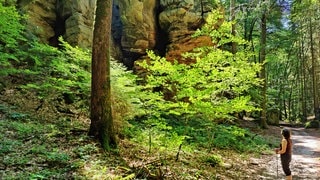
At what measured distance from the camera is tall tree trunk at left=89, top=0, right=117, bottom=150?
802cm

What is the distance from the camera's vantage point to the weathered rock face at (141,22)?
17359mm

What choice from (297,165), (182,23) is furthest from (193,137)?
(182,23)

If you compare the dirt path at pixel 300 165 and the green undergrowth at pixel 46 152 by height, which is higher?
the green undergrowth at pixel 46 152

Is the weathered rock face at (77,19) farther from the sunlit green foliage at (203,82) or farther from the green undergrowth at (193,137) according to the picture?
the sunlit green foliage at (203,82)

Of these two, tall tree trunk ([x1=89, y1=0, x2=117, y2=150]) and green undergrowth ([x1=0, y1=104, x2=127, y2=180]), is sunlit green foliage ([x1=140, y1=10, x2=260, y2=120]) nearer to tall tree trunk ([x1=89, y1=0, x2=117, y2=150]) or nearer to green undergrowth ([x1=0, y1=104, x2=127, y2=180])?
tall tree trunk ([x1=89, y1=0, x2=117, y2=150])

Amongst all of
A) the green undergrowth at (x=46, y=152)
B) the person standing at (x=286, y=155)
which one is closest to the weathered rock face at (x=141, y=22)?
the green undergrowth at (x=46, y=152)

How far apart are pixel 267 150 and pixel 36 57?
453 inches

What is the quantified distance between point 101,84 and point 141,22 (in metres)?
12.2

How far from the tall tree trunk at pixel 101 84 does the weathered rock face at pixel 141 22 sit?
9196mm

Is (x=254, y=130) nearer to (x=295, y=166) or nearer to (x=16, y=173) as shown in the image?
(x=295, y=166)

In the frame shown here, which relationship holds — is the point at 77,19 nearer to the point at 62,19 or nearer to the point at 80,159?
the point at 62,19

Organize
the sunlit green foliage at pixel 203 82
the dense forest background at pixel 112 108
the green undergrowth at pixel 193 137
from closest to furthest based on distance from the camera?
1. the dense forest background at pixel 112 108
2. the green undergrowth at pixel 193 137
3. the sunlit green foliage at pixel 203 82

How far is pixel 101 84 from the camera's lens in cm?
803

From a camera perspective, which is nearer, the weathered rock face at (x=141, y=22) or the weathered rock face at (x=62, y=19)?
the weathered rock face at (x=62, y=19)
